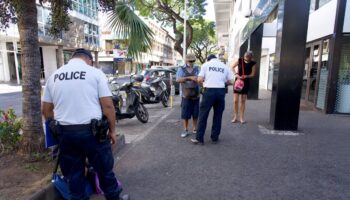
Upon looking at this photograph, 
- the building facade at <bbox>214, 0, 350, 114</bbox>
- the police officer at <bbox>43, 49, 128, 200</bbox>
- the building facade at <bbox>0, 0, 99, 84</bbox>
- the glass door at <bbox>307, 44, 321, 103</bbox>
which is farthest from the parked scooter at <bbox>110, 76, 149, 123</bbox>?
the building facade at <bbox>0, 0, 99, 84</bbox>

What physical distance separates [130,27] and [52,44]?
73.8 ft

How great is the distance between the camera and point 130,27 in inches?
187

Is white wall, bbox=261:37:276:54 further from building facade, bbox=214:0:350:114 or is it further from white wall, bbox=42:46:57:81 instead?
white wall, bbox=42:46:57:81

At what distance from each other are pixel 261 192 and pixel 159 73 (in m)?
10.1

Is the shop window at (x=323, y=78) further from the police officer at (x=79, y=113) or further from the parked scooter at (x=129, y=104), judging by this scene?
the police officer at (x=79, y=113)

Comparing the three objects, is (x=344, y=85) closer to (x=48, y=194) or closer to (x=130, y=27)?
(x=130, y=27)

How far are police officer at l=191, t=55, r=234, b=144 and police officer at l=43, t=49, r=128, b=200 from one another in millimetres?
2539

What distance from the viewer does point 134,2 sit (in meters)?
4.98

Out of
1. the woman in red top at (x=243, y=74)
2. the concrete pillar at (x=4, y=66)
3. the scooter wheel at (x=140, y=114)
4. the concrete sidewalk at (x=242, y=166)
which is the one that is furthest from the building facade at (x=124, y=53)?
the concrete pillar at (x=4, y=66)

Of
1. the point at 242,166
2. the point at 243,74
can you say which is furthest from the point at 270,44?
the point at 242,166

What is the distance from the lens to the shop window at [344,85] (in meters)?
7.48

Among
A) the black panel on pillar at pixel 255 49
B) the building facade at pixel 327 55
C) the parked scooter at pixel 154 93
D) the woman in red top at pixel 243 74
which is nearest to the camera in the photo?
the woman in red top at pixel 243 74

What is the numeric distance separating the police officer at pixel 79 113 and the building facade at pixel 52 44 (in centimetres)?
2119

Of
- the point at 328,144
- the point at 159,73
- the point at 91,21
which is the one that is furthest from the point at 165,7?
the point at 328,144
